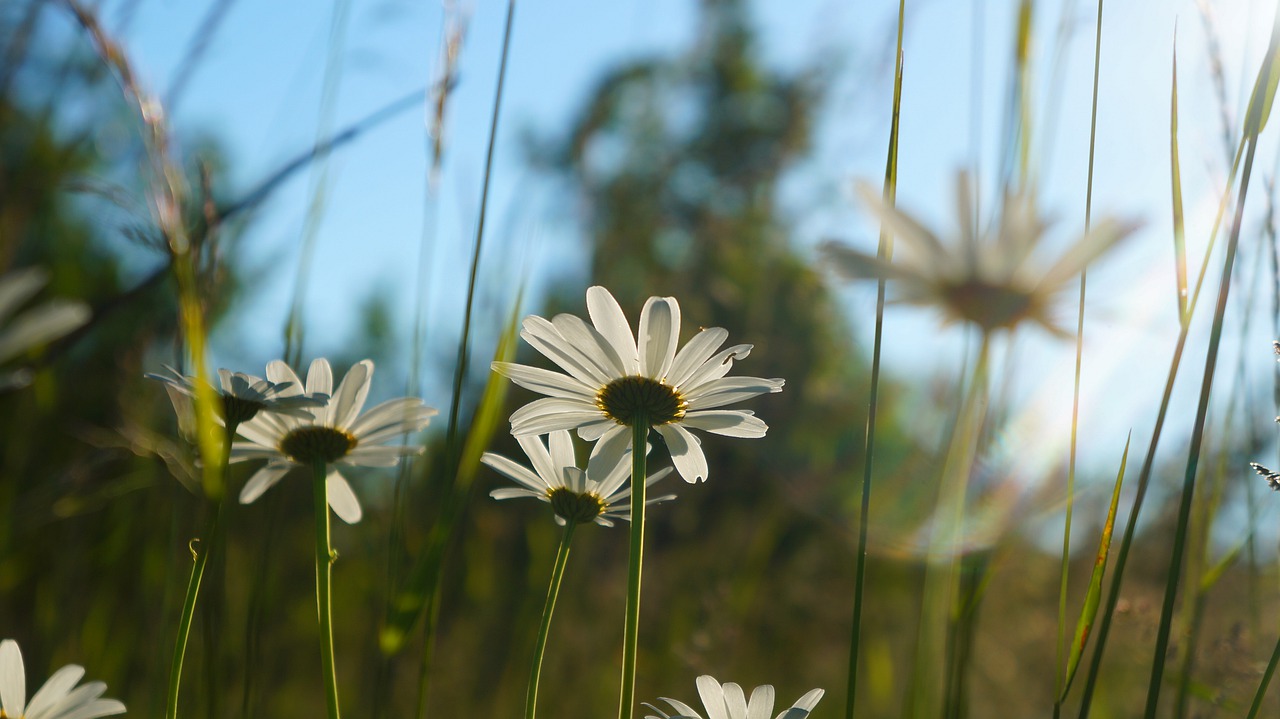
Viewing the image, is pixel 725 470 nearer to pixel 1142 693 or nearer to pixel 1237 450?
pixel 1142 693

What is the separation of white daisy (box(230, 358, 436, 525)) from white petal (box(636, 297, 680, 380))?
0.55ft

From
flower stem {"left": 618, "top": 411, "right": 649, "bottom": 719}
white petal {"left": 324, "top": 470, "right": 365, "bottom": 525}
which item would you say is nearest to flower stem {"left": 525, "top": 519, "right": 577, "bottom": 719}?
flower stem {"left": 618, "top": 411, "right": 649, "bottom": 719}

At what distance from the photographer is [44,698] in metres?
0.61

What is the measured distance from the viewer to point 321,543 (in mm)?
552

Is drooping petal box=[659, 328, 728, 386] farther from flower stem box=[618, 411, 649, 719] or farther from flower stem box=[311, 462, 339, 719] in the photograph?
flower stem box=[311, 462, 339, 719]

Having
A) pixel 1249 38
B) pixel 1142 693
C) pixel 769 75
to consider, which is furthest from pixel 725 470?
pixel 769 75

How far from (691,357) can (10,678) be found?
20.6 inches

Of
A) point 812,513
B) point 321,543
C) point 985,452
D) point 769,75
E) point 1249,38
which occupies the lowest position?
point 321,543

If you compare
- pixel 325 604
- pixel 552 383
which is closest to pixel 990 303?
pixel 552 383

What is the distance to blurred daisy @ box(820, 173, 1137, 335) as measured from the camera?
1.53 ft

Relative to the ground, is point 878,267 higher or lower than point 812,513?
lower

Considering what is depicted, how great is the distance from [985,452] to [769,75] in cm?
843

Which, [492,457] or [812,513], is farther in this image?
[812,513]

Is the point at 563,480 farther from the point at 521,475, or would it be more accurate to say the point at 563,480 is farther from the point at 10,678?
the point at 10,678
